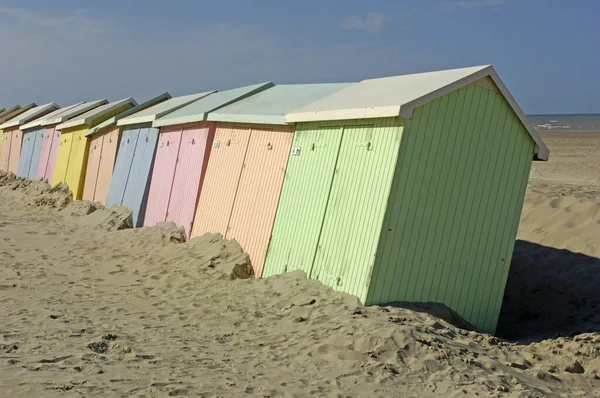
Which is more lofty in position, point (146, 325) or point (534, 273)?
point (534, 273)

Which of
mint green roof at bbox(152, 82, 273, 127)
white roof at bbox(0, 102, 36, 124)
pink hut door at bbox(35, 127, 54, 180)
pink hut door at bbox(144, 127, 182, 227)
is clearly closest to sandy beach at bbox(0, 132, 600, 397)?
pink hut door at bbox(144, 127, 182, 227)

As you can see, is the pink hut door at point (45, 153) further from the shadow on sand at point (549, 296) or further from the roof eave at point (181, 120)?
the shadow on sand at point (549, 296)

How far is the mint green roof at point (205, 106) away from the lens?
13550mm

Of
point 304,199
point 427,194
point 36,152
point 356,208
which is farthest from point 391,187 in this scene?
point 36,152

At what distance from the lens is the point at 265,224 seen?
10414 millimetres

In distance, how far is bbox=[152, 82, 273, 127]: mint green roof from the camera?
13.6 m

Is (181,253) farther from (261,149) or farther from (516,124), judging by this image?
(516,124)

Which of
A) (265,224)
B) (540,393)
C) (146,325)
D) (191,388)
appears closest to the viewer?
(191,388)

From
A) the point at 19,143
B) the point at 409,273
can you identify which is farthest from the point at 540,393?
the point at 19,143

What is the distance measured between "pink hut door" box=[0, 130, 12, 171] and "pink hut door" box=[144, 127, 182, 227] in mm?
15398

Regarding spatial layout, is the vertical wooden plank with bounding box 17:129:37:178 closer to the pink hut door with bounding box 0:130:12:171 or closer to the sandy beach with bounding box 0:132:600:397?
the pink hut door with bounding box 0:130:12:171

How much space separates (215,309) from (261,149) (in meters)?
3.06

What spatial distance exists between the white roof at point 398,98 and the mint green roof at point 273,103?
1.95 ft

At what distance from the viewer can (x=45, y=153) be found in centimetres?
2362
